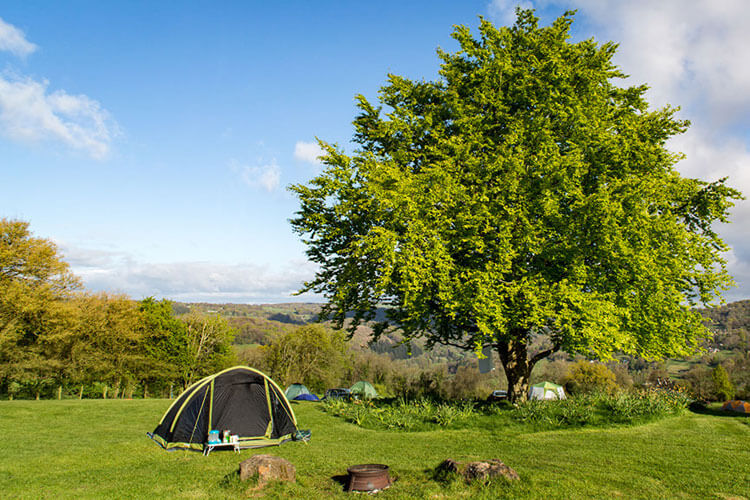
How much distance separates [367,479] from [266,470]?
2217 mm

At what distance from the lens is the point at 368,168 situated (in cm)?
1652

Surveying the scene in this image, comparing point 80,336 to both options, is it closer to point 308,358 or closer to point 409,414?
point 308,358

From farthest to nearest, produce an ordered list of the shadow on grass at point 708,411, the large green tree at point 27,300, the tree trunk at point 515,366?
the large green tree at point 27,300 → the shadow on grass at point 708,411 → the tree trunk at point 515,366

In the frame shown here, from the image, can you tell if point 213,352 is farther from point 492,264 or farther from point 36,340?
point 492,264

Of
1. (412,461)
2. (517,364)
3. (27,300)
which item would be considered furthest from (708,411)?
(27,300)

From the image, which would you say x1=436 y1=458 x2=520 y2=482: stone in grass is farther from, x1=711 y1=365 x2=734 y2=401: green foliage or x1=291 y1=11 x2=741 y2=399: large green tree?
x1=711 y1=365 x2=734 y2=401: green foliage

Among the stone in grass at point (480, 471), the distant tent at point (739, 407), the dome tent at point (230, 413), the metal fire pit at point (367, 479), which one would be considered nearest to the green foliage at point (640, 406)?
the distant tent at point (739, 407)

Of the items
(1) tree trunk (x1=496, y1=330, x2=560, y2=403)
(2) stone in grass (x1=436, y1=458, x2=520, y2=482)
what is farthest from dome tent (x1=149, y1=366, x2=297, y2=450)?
(1) tree trunk (x1=496, y1=330, x2=560, y2=403)

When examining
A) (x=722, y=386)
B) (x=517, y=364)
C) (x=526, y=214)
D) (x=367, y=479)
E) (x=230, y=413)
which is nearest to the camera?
(x=367, y=479)

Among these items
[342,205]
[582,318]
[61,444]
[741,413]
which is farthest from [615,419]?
[61,444]

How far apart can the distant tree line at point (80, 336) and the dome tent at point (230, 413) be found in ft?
81.2

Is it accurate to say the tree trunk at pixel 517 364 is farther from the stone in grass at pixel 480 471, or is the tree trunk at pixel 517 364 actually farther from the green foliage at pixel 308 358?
the green foliage at pixel 308 358

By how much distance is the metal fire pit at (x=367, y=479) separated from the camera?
8547mm

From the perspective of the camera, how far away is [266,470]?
9.12 metres
